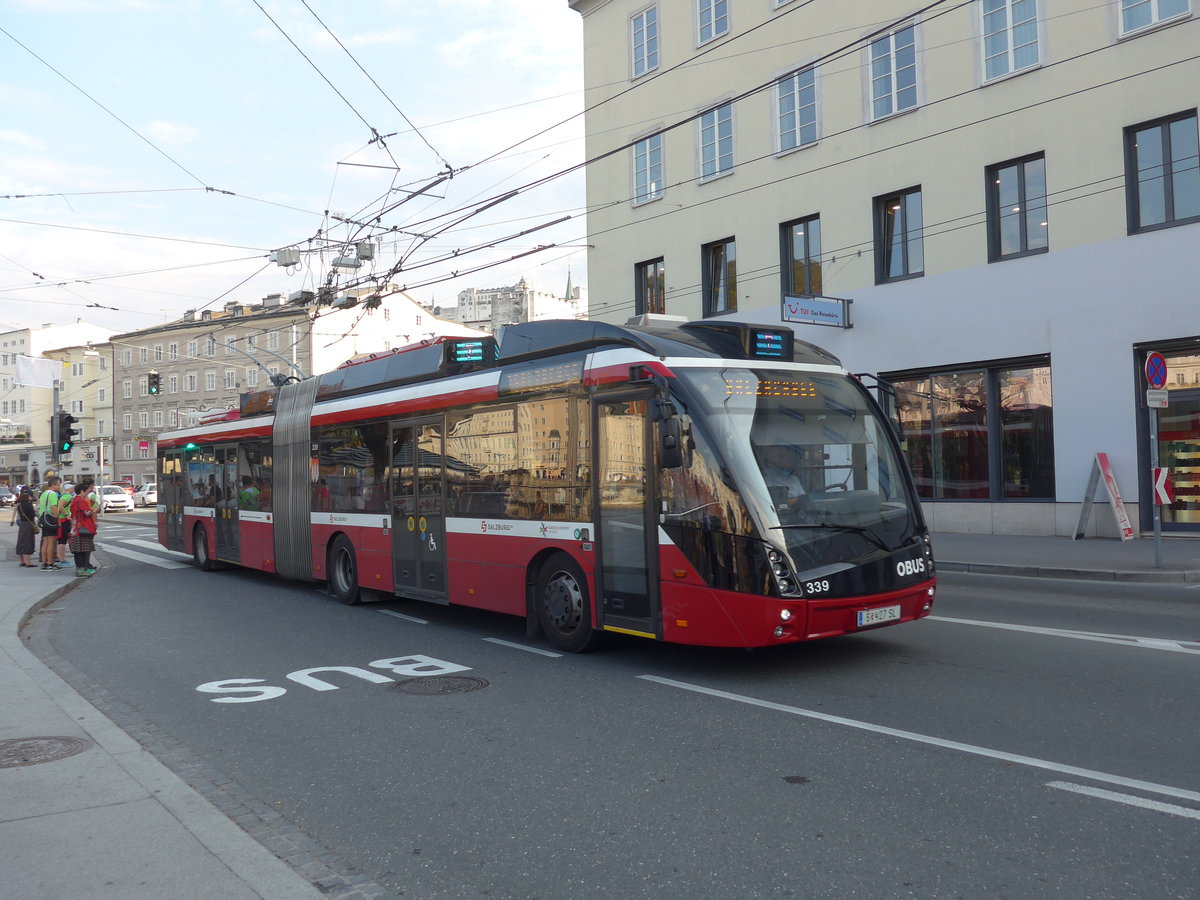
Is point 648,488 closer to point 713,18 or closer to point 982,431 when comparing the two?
point 982,431

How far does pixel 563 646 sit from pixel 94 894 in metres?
5.37

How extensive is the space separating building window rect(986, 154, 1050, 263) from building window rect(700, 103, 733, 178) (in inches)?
288

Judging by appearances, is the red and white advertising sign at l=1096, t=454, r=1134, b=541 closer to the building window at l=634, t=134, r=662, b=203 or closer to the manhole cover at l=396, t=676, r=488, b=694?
the manhole cover at l=396, t=676, r=488, b=694

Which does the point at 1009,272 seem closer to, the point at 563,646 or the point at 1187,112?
the point at 1187,112

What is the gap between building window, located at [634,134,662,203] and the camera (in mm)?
27438

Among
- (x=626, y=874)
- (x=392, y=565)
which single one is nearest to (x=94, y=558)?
(x=392, y=565)

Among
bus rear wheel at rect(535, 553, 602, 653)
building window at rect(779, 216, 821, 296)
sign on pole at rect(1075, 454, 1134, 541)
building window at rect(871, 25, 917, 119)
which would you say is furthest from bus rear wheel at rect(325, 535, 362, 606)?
building window at rect(871, 25, 917, 119)

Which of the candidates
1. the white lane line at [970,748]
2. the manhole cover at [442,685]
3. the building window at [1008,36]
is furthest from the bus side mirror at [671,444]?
the building window at [1008,36]

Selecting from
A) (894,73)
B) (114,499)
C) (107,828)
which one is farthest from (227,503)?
(114,499)

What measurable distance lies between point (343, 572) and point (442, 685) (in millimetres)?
5839

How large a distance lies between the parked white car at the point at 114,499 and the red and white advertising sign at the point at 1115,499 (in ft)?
158

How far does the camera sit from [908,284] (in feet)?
70.2

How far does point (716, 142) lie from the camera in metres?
25.7

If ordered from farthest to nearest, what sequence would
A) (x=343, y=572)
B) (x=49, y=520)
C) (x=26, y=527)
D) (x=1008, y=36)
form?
1. (x=26, y=527)
2. (x=1008, y=36)
3. (x=49, y=520)
4. (x=343, y=572)
